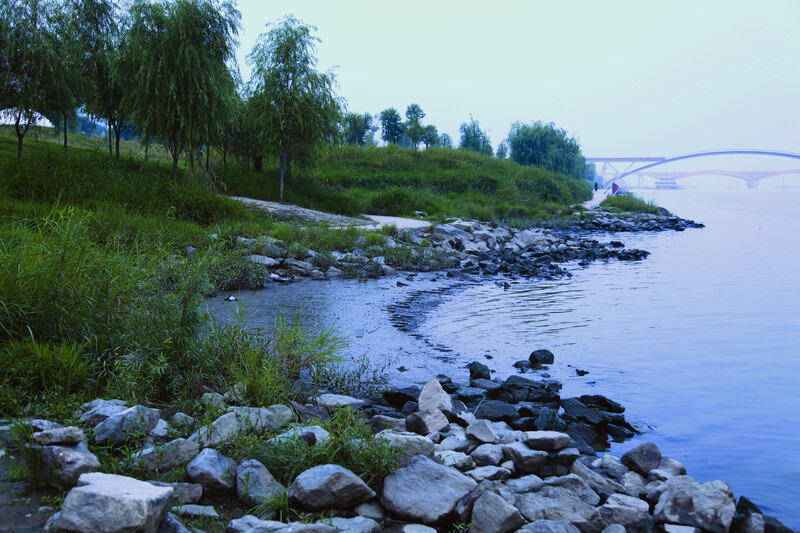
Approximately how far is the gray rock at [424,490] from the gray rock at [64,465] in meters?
1.58

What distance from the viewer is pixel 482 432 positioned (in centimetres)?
387

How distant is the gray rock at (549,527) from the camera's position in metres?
2.79

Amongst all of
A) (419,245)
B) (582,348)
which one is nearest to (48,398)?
(582,348)

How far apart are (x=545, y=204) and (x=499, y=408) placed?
3192 centimetres

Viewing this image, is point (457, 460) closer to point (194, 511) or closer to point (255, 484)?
point (255, 484)

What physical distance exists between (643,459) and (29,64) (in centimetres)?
2252

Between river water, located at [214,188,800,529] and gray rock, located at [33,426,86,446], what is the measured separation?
128 inches

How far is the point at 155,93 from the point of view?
16.4m

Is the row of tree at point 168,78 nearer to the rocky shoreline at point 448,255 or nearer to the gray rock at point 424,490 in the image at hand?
the rocky shoreline at point 448,255

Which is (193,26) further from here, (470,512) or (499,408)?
(470,512)

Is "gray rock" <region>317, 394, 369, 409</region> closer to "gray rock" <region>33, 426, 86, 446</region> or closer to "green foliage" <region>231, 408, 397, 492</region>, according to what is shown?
"green foliage" <region>231, 408, 397, 492</region>


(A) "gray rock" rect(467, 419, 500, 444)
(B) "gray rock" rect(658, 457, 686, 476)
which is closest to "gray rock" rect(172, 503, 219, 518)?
(A) "gray rock" rect(467, 419, 500, 444)

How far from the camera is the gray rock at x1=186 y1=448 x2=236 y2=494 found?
2.92 m

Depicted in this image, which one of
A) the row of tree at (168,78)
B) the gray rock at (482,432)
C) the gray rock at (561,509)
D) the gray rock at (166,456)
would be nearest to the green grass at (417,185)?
the row of tree at (168,78)
